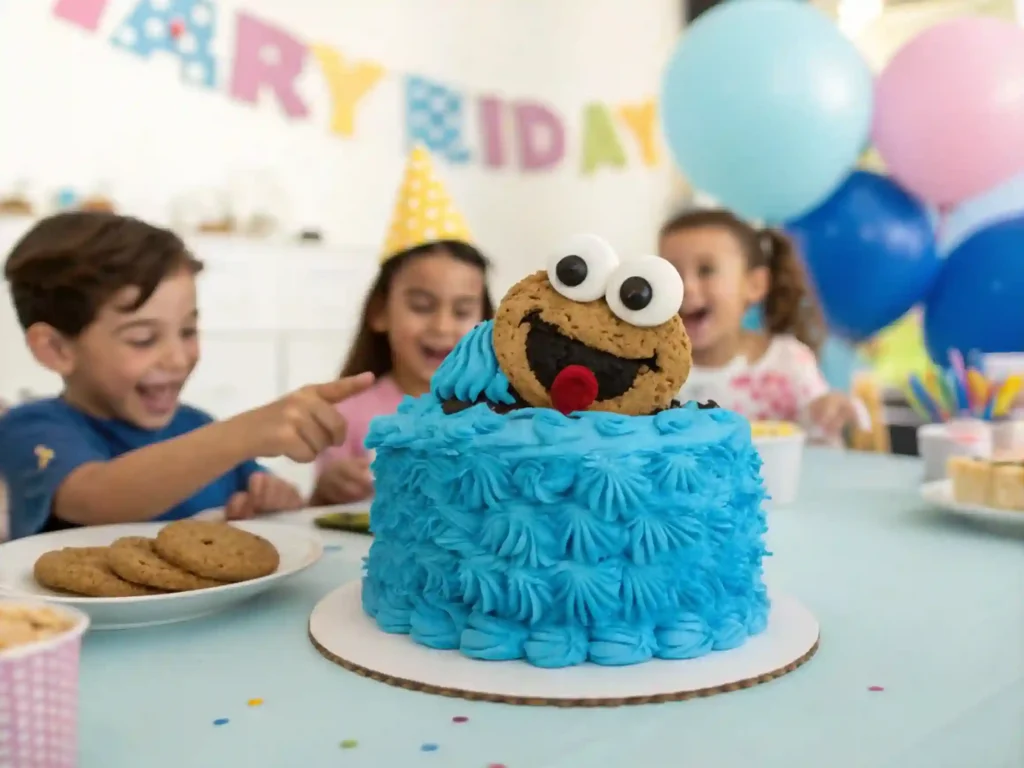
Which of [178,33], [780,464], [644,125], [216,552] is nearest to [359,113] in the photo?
[178,33]

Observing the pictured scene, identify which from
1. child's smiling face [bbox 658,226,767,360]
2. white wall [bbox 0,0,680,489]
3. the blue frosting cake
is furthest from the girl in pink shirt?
white wall [bbox 0,0,680,489]

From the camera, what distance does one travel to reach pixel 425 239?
1.73 m

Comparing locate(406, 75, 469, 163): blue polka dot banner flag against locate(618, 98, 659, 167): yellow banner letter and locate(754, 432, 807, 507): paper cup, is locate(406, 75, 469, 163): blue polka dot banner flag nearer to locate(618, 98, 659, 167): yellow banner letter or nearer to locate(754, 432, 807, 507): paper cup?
locate(618, 98, 659, 167): yellow banner letter

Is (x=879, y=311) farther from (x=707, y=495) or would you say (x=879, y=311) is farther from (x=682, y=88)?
(x=707, y=495)

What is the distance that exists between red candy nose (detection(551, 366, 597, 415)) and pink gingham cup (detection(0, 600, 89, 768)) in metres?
0.39

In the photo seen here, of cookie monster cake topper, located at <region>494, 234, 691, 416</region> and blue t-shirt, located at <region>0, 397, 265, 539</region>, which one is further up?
cookie monster cake topper, located at <region>494, 234, 691, 416</region>

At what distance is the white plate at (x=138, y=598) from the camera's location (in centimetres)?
76

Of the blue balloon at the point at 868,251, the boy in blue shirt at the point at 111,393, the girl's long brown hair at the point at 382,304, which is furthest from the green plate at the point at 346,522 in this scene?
the blue balloon at the point at 868,251

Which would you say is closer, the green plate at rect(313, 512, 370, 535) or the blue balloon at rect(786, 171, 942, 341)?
the green plate at rect(313, 512, 370, 535)

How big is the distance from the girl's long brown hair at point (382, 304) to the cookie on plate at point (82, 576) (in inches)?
39.3

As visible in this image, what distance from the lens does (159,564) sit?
817mm

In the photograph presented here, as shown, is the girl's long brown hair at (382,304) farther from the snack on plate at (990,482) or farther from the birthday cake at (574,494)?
the birthday cake at (574,494)

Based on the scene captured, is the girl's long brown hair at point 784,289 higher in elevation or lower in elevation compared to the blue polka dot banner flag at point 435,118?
lower

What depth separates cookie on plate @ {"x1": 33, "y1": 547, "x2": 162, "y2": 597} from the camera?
2.59 ft
